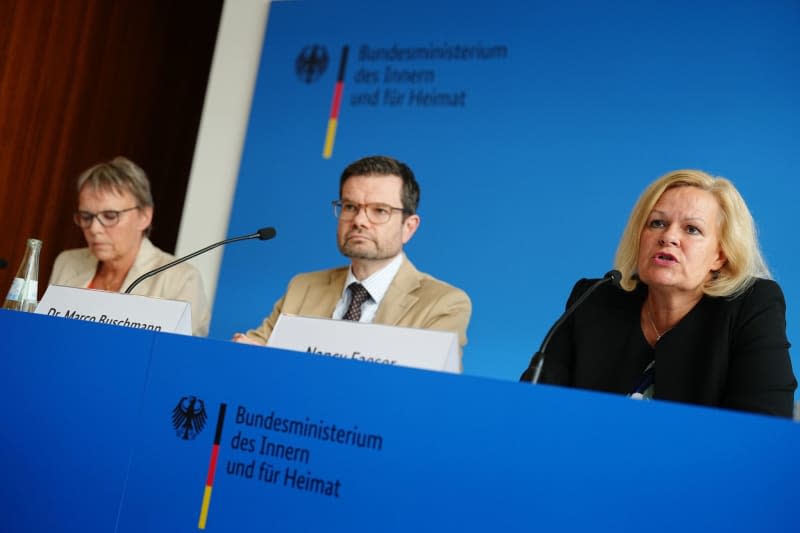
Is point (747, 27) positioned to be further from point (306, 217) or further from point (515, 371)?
point (306, 217)

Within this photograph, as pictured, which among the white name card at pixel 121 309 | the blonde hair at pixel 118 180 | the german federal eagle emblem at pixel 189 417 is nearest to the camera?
the german federal eagle emblem at pixel 189 417

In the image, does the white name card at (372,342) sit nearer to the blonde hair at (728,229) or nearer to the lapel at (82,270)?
the blonde hair at (728,229)

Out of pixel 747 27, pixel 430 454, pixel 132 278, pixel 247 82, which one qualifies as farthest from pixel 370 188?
pixel 247 82

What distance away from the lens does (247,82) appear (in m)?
4.41

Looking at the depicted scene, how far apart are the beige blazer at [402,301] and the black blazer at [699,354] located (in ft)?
1.26

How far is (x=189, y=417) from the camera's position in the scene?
1500mm

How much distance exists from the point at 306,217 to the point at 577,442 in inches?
116

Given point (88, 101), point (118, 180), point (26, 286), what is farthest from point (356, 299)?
point (88, 101)

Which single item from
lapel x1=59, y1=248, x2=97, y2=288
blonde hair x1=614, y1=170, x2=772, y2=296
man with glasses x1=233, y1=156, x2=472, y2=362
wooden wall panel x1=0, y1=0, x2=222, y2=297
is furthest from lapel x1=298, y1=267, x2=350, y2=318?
wooden wall panel x1=0, y1=0, x2=222, y2=297

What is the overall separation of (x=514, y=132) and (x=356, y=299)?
138cm

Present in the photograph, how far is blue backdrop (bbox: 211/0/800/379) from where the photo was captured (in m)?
3.18

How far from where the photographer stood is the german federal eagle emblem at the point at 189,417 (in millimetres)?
1483

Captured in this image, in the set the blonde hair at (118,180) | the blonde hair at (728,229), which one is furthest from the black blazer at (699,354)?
the blonde hair at (118,180)

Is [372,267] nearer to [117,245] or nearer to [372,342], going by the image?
[372,342]
